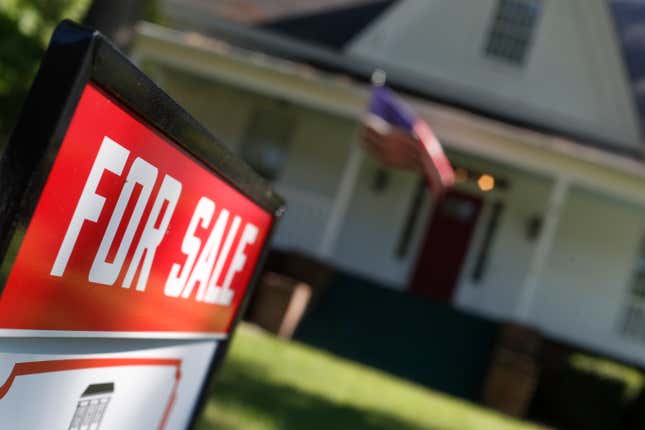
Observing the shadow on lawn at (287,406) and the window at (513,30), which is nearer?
the shadow on lawn at (287,406)

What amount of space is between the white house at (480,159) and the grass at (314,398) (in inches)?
192

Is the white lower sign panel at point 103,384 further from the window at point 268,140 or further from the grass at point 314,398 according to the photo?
the window at point 268,140

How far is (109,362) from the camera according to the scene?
197 cm

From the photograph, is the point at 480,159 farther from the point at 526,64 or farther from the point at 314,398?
the point at 314,398

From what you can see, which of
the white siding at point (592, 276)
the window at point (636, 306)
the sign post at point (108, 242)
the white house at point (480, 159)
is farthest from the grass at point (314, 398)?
the window at point (636, 306)

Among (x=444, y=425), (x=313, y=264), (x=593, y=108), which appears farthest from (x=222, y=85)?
(x=444, y=425)

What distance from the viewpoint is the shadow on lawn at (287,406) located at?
779 cm

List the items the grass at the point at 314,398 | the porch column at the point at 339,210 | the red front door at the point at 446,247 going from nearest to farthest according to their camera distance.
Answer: the grass at the point at 314,398
the porch column at the point at 339,210
the red front door at the point at 446,247

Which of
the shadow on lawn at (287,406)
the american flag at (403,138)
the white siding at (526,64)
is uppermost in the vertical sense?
the white siding at (526,64)

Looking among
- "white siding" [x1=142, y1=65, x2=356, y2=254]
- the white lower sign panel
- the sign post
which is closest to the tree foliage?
"white siding" [x1=142, y1=65, x2=356, y2=254]

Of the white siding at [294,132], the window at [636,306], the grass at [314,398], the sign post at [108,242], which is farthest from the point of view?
the window at [636,306]

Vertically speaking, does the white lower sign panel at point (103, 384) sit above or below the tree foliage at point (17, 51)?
below

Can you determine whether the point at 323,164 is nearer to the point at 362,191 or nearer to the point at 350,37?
the point at 362,191

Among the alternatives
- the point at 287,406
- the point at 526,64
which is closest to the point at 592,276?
the point at 526,64
